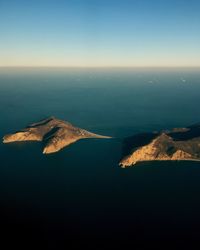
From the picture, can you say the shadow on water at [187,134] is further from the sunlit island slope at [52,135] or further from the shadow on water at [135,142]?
the sunlit island slope at [52,135]

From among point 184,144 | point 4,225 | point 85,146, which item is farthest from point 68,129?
point 4,225

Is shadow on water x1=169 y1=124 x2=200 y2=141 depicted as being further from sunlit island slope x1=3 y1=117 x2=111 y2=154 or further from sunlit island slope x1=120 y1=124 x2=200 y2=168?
sunlit island slope x1=3 y1=117 x2=111 y2=154

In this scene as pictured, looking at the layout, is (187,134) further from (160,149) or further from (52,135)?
(52,135)

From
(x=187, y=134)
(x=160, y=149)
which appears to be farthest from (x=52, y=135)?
(x=187, y=134)

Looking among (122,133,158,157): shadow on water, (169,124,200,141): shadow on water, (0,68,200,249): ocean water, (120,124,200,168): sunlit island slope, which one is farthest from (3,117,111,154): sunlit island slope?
(169,124,200,141): shadow on water

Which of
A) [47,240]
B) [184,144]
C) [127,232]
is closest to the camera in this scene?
[47,240]

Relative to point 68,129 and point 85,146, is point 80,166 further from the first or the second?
point 68,129
